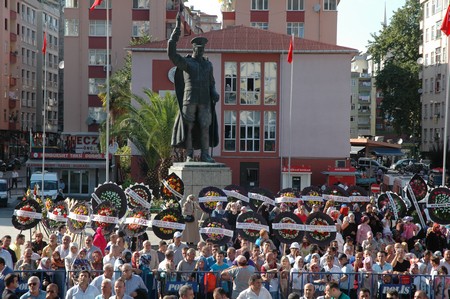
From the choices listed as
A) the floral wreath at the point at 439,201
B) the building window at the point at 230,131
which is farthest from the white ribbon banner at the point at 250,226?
the building window at the point at 230,131

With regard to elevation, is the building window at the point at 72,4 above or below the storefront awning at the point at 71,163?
above

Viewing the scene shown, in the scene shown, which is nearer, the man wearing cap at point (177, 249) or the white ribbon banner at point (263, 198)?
the man wearing cap at point (177, 249)

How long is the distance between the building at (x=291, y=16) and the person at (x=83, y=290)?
60835mm

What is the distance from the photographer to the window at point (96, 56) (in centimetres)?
7306

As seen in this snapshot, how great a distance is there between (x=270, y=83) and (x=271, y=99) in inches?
38.6

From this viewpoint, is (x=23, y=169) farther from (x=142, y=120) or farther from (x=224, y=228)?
(x=224, y=228)

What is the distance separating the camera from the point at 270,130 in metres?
57.4

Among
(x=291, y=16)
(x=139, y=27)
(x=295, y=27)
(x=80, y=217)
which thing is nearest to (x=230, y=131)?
(x=295, y=27)

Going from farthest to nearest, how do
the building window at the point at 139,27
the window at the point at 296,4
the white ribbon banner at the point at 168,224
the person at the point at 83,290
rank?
1. the window at the point at 296,4
2. the building window at the point at 139,27
3. the white ribbon banner at the point at 168,224
4. the person at the point at 83,290

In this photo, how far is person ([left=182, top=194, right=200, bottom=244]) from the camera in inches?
871

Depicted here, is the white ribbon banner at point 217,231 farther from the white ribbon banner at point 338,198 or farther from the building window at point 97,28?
the building window at point 97,28

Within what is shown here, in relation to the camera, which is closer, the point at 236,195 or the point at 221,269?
the point at 221,269

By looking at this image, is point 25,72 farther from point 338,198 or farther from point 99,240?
point 99,240

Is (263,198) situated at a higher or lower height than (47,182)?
higher
